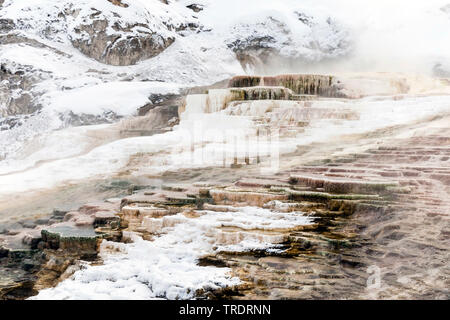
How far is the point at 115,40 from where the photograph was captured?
41.5 ft

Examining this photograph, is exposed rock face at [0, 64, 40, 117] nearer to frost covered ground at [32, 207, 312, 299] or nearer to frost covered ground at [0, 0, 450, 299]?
frost covered ground at [0, 0, 450, 299]

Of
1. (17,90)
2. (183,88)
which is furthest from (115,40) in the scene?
(183,88)

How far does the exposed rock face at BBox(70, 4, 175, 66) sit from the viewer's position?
1240 cm

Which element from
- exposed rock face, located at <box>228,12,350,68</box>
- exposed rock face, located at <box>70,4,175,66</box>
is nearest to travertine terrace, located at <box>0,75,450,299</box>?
exposed rock face, located at <box>70,4,175,66</box>

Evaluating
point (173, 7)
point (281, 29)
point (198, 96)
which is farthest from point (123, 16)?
point (198, 96)

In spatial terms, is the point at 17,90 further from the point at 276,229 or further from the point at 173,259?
the point at 276,229

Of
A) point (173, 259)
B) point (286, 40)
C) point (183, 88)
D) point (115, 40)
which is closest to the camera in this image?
point (173, 259)

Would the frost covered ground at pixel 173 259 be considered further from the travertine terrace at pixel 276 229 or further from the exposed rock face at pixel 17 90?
the exposed rock face at pixel 17 90

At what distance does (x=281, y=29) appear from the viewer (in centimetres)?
1453

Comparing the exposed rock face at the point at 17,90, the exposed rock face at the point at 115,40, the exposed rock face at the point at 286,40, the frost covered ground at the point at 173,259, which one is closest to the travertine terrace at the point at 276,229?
the frost covered ground at the point at 173,259

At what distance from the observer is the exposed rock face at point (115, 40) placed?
40.7ft

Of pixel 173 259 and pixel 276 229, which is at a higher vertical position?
pixel 276 229
